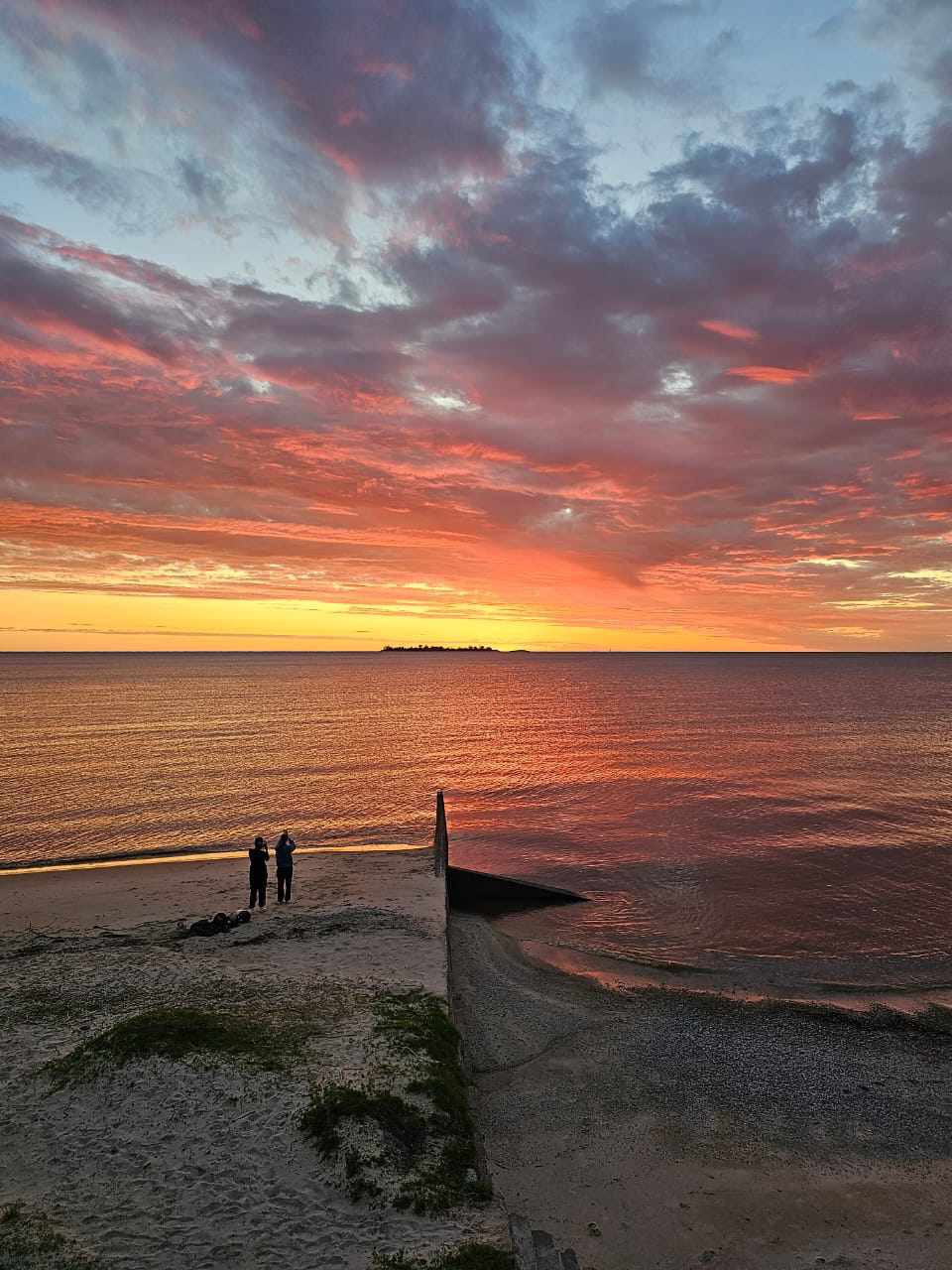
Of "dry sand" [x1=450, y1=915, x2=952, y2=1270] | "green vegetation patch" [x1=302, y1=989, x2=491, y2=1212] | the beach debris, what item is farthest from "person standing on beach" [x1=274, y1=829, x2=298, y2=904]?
"green vegetation patch" [x1=302, y1=989, x2=491, y2=1212]

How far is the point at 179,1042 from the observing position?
13734 millimetres

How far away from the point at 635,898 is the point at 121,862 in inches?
887

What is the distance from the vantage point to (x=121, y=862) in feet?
109

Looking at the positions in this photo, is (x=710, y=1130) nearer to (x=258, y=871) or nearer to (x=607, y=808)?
(x=258, y=871)

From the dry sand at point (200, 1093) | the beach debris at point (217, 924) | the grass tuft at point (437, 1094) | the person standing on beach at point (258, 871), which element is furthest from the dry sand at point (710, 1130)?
the person standing on beach at point (258, 871)

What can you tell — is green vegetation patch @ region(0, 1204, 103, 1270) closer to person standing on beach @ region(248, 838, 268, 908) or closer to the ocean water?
person standing on beach @ region(248, 838, 268, 908)

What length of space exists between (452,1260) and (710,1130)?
6.98m

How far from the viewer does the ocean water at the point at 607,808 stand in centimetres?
2616

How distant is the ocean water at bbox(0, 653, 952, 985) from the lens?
1030 inches

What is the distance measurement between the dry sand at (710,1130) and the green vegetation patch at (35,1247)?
20.3 feet

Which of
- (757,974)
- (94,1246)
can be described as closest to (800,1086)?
(757,974)

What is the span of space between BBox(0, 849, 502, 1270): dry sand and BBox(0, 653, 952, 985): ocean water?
358 inches

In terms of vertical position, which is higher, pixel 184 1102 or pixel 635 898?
pixel 184 1102

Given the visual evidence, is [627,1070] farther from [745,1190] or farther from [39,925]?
[39,925]
